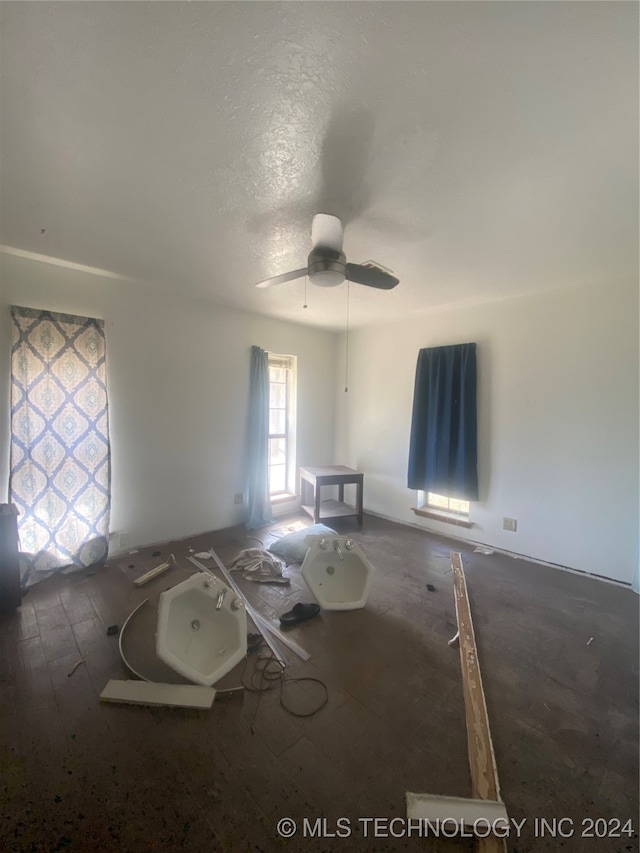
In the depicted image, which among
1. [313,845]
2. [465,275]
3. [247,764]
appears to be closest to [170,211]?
[465,275]

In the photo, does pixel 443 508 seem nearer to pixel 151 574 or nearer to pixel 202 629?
pixel 202 629

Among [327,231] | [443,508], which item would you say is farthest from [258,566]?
[327,231]

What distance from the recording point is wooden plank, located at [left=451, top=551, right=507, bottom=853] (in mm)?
1230

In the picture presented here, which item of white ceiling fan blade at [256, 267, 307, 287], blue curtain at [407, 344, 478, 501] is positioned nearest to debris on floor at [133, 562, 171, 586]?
white ceiling fan blade at [256, 267, 307, 287]

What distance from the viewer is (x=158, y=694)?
1.62m

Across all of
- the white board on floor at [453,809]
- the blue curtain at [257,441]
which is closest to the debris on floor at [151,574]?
the blue curtain at [257,441]

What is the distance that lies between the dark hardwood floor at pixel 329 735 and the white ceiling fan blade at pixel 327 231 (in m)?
2.42

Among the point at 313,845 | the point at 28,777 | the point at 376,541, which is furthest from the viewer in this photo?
Answer: the point at 376,541

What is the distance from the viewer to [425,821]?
1.16 metres

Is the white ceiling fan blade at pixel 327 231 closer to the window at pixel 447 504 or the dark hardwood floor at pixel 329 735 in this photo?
the dark hardwood floor at pixel 329 735

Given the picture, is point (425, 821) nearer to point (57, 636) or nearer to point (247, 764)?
point (247, 764)

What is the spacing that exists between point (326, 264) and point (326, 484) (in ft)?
8.71

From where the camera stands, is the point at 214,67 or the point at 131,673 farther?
the point at 131,673

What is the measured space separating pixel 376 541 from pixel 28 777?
2.96 meters
